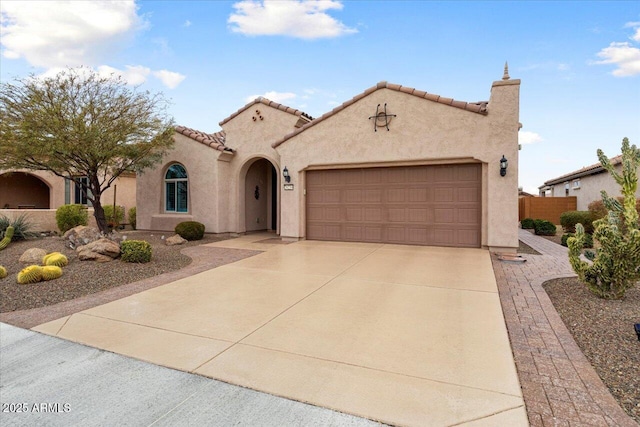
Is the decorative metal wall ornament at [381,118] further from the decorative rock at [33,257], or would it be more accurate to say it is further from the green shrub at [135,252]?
the decorative rock at [33,257]

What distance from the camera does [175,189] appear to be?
51.7 feet

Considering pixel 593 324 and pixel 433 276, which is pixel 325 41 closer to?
pixel 433 276

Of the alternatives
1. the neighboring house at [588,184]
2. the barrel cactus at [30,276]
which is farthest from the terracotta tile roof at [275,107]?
the neighboring house at [588,184]

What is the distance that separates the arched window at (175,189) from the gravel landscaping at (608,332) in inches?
564

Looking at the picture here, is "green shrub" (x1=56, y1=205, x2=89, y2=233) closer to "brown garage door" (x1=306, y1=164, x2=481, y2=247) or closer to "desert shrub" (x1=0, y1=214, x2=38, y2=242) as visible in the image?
"desert shrub" (x1=0, y1=214, x2=38, y2=242)

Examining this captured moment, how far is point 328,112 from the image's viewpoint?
11.9 metres

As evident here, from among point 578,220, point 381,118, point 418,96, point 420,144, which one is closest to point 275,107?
point 381,118

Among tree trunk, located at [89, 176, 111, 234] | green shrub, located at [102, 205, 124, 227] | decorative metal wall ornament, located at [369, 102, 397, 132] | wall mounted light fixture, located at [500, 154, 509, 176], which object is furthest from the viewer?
green shrub, located at [102, 205, 124, 227]

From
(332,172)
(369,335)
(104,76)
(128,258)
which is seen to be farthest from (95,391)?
(104,76)

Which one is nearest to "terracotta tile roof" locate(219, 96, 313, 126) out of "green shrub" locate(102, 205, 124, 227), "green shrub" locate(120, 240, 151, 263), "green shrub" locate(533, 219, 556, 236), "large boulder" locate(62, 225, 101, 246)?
"large boulder" locate(62, 225, 101, 246)

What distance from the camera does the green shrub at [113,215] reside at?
18564mm

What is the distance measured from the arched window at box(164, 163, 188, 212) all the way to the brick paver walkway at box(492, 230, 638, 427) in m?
13.8

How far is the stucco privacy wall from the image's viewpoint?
32.4 ft

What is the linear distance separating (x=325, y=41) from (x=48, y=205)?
23.1 m
